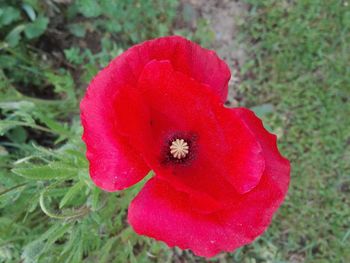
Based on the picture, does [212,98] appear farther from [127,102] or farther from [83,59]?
[83,59]

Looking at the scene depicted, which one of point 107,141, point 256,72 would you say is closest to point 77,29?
point 256,72

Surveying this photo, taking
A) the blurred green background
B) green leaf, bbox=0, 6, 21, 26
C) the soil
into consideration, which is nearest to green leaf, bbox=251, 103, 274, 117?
the blurred green background

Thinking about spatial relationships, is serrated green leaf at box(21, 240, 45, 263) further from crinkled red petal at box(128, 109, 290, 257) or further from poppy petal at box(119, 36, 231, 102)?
poppy petal at box(119, 36, 231, 102)

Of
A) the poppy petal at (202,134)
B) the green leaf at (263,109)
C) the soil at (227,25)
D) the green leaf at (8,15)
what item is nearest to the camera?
the poppy petal at (202,134)

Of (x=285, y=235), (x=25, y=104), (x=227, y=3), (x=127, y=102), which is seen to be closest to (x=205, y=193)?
(x=127, y=102)

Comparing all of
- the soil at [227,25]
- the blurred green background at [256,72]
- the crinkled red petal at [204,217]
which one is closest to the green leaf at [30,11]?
the blurred green background at [256,72]

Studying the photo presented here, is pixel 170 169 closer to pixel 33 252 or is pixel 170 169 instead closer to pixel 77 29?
pixel 33 252

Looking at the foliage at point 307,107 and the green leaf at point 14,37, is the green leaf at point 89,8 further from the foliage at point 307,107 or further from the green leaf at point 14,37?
the foliage at point 307,107
